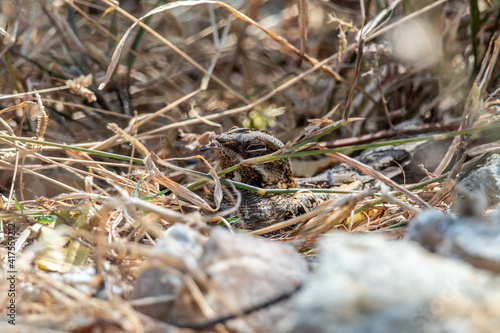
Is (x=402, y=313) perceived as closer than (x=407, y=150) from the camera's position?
Yes

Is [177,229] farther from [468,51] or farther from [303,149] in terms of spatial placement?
[468,51]

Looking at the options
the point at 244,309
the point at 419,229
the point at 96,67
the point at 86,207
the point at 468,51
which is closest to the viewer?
the point at 244,309

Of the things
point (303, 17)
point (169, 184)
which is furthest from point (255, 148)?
point (303, 17)

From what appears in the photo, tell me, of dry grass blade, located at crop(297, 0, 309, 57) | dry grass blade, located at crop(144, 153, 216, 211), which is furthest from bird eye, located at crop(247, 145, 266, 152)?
dry grass blade, located at crop(297, 0, 309, 57)

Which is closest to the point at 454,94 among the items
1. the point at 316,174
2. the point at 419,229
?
the point at 316,174

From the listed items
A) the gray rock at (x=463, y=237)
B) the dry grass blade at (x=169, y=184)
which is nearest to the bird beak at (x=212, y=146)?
the dry grass blade at (x=169, y=184)

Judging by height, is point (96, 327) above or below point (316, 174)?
above

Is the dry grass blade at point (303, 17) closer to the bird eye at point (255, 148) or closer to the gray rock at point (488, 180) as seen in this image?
the bird eye at point (255, 148)
